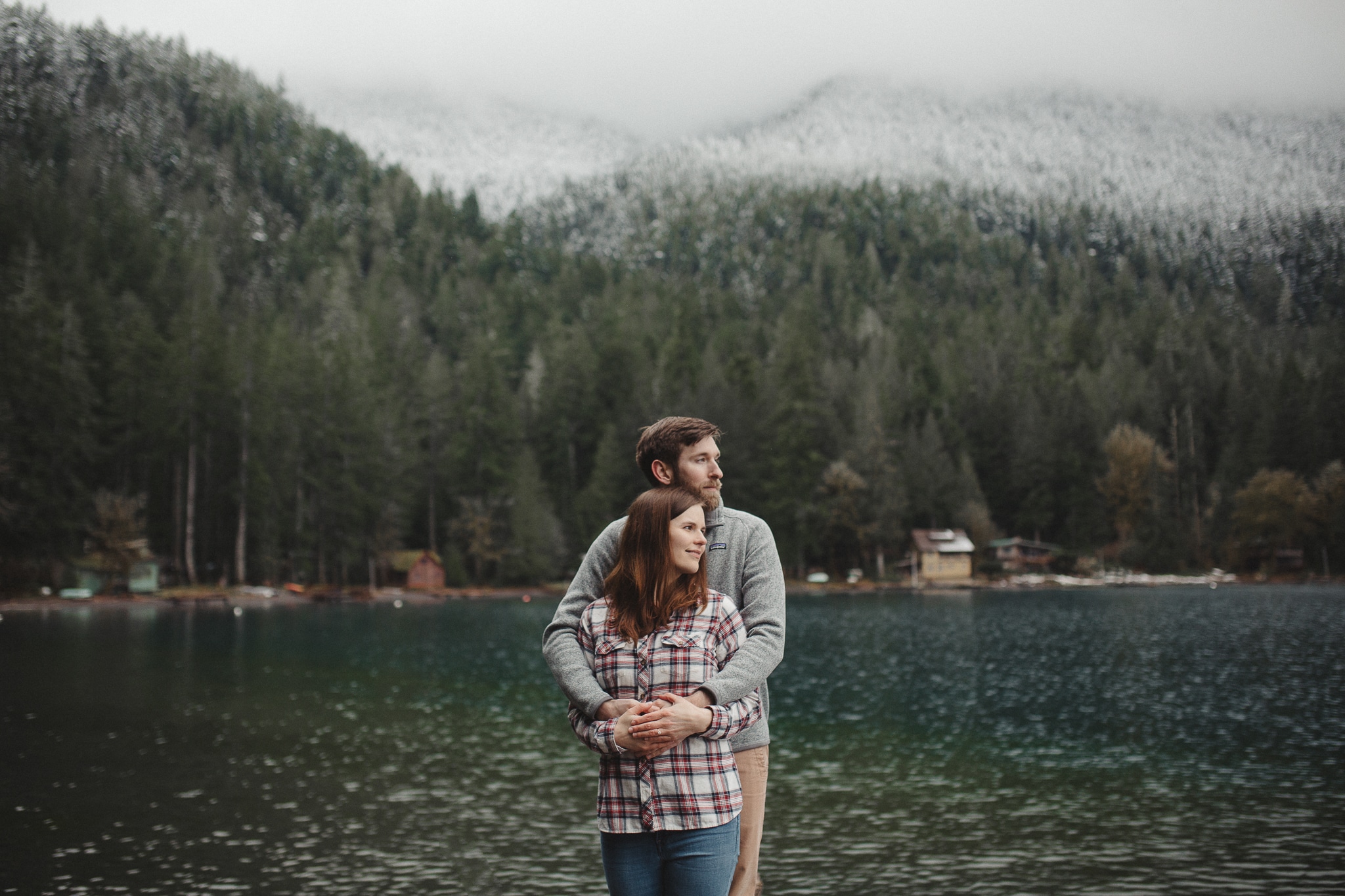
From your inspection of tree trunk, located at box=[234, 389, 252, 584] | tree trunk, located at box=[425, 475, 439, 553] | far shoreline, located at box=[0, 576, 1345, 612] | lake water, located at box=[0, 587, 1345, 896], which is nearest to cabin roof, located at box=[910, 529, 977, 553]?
far shoreline, located at box=[0, 576, 1345, 612]

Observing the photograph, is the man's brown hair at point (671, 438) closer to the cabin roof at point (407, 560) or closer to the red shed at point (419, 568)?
the red shed at point (419, 568)

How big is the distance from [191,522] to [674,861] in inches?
2951

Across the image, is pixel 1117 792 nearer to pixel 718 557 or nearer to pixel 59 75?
pixel 718 557

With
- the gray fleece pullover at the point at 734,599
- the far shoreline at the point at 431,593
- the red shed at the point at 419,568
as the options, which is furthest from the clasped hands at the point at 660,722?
the red shed at the point at 419,568

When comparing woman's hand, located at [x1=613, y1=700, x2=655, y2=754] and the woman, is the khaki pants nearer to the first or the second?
the woman

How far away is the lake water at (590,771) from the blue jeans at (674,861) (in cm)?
936

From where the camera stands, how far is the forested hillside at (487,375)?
2982 inches

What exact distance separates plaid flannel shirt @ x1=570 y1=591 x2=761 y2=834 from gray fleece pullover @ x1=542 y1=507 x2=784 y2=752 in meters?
0.08

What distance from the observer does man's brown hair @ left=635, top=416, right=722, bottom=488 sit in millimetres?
4434

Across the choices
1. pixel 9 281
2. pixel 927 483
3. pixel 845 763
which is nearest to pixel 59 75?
pixel 9 281

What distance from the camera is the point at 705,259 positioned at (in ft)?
559

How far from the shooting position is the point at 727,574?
440 centimetres

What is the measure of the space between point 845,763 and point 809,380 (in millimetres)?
70017

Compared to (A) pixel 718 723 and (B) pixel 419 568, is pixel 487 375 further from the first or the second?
(A) pixel 718 723
